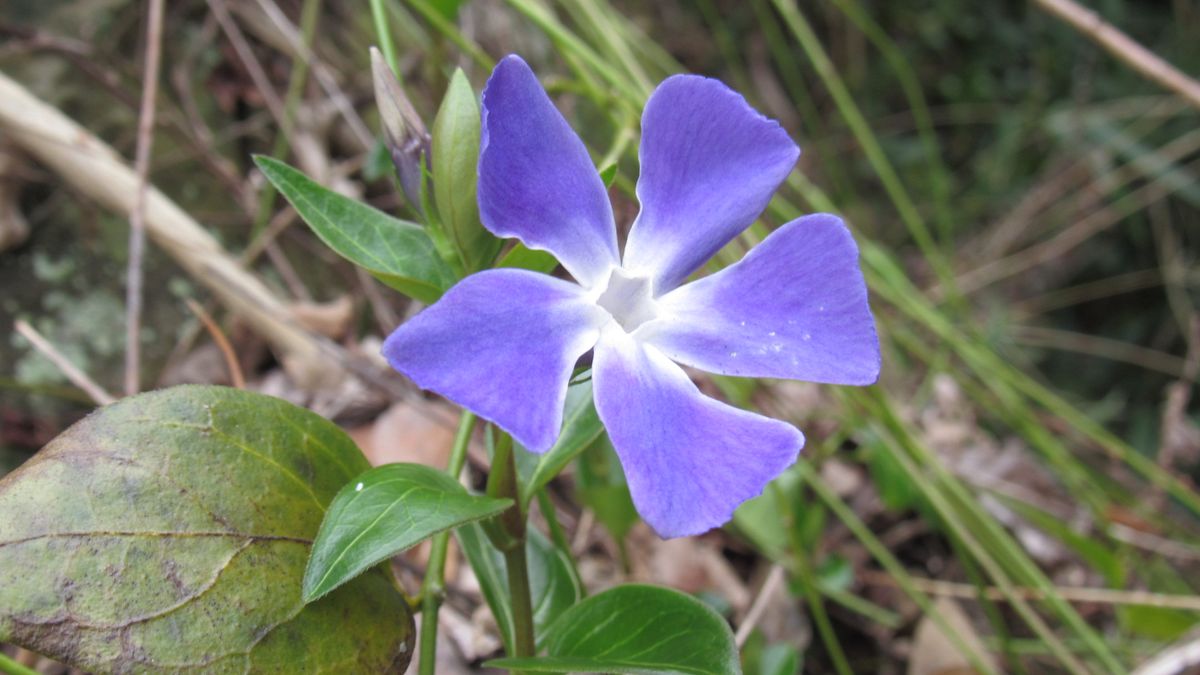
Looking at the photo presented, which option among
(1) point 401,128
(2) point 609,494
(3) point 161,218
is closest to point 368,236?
(1) point 401,128

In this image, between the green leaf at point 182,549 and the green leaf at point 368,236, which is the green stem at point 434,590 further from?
the green leaf at point 368,236

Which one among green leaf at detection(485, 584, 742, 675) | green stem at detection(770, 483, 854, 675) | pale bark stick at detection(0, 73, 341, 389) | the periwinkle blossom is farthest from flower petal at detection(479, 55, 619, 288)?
pale bark stick at detection(0, 73, 341, 389)

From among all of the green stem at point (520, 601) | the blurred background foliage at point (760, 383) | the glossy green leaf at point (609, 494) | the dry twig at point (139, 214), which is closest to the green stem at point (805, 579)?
the blurred background foliage at point (760, 383)

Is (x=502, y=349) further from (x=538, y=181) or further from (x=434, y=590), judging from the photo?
(x=434, y=590)

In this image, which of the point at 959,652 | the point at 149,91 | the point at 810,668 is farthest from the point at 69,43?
the point at 959,652

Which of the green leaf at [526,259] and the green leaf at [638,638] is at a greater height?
the green leaf at [526,259]

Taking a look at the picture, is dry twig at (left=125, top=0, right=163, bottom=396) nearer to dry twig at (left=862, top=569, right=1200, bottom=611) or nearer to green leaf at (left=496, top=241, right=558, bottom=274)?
green leaf at (left=496, top=241, right=558, bottom=274)
